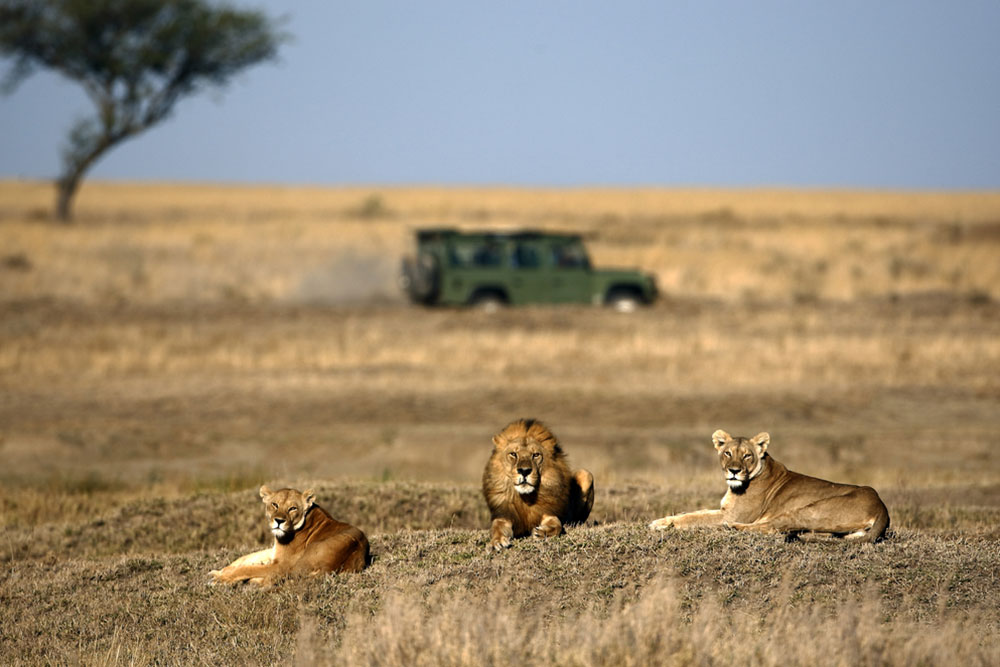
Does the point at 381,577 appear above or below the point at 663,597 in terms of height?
below

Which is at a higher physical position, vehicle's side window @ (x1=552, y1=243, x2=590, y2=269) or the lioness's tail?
vehicle's side window @ (x1=552, y1=243, x2=590, y2=269)

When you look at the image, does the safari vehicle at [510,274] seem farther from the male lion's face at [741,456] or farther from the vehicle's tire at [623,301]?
the male lion's face at [741,456]

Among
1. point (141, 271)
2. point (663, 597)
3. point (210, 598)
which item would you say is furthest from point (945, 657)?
point (141, 271)

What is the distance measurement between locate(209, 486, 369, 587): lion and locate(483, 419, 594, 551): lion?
3.16 ft

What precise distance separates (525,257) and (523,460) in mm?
20766

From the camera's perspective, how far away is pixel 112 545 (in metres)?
10.7

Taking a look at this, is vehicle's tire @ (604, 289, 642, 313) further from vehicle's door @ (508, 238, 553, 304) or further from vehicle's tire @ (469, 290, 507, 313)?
vehicle's tire @ (469, 290, 507, 313)

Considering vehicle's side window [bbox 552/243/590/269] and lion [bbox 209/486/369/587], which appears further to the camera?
vehicle's side window [bbox 552/243/590/269]

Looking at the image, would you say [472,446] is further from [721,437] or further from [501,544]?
[721,437]

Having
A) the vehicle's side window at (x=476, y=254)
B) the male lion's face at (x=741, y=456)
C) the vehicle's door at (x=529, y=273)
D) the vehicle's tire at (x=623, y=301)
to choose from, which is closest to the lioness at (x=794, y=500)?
the male lion's face at (x=741, y=456)

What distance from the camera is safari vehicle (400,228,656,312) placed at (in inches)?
1096

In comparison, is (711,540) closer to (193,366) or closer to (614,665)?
(614,665)

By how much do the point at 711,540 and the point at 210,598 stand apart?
325 cm

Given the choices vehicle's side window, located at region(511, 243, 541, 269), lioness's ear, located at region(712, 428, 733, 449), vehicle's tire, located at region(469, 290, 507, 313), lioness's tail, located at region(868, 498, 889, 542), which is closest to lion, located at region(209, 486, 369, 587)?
lioness's ear, located at region(712, 428, 733, 449)
